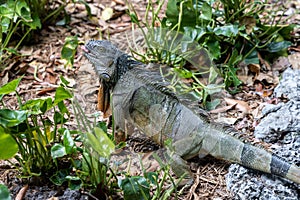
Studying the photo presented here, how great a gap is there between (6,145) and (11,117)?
20cm

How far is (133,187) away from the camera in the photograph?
331 centimetres

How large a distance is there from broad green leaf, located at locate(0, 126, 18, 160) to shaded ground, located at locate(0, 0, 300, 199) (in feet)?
1.96

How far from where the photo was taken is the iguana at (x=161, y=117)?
12.2 ft

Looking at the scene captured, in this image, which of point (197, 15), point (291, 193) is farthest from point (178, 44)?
point (291, 193)

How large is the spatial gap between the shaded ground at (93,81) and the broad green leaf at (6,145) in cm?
60

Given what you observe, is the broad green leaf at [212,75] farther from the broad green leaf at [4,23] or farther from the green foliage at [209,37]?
the broad green leaf at [4,23]

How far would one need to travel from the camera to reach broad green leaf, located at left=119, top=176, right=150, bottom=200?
3338 mm

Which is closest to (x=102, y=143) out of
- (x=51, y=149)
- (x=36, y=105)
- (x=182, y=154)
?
(x=51, y=149)

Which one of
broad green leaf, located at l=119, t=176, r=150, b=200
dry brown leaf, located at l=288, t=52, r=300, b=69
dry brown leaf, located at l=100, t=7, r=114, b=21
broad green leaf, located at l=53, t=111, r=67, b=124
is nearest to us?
broad green leaf, located at l=119, t=176, r=150, b=200

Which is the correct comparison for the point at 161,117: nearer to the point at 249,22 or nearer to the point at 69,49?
the point at 69,49

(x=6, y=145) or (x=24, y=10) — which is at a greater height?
(x=24, y=10)

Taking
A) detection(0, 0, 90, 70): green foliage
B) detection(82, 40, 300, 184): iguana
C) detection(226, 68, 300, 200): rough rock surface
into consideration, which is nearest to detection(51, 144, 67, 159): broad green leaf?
detection(82, 40, 300, 184): iguana

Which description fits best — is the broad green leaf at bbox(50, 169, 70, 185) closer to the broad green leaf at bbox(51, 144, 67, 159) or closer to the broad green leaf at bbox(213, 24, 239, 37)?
the broad green leaf at bbox(51, 144, 67, 159)

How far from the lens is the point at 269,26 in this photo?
16.8 feet
